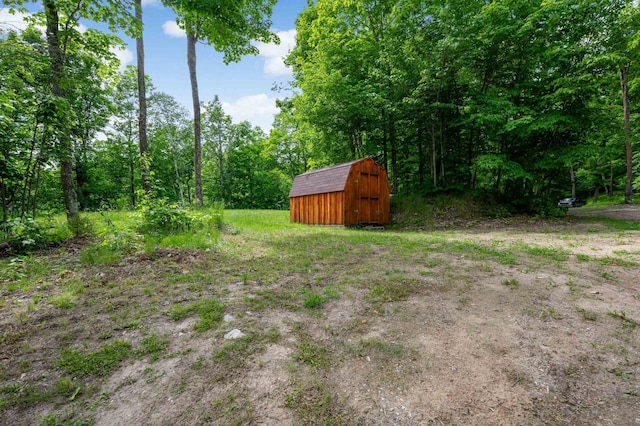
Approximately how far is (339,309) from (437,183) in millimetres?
12074

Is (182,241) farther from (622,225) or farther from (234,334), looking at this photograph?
(622,225)

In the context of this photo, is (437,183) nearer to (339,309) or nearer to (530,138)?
(530,138)

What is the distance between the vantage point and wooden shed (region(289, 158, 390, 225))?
11.3 m

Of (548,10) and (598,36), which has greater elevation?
(548,10)

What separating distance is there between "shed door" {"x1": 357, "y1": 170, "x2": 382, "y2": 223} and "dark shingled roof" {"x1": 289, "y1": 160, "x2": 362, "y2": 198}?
804mm

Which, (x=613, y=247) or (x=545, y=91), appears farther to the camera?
(x=545, y=91)

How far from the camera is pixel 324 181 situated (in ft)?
41.1

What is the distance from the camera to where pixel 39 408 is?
5.55ft

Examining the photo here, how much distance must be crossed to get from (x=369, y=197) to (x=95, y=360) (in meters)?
10.9

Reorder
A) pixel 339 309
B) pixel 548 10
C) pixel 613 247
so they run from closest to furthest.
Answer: pixel 339 309 → pixel 613 247 → pixel 548 10

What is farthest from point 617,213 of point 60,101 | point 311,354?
point 60,101

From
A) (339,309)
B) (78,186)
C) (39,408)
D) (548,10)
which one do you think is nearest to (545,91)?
(548,10)

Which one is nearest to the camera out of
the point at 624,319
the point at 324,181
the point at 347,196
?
the point at 624,319

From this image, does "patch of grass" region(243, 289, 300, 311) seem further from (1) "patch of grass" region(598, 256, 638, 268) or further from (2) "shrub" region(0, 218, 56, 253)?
(1) "patch of grass" region(598, 256, 638, 268)
